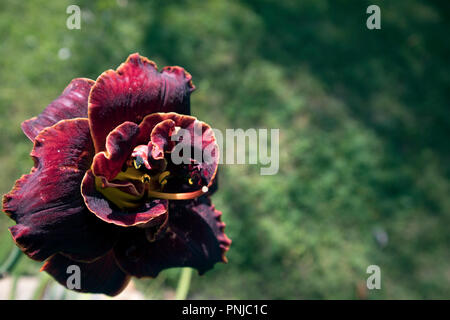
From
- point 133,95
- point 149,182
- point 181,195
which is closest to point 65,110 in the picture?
point 133,95

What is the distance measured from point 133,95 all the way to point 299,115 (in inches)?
109

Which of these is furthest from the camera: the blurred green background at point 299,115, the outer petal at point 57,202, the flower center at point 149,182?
the blurred green background at point 299,115

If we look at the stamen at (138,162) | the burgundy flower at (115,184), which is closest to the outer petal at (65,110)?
the burgundy flower at (115,184)

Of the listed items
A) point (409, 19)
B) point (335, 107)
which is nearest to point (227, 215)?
point (335, 107)

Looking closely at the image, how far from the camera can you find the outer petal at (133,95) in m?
1.11

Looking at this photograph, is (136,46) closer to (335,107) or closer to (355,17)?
(335,107)

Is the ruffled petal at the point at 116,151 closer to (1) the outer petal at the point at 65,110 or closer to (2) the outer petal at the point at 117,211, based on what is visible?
(2) the outer petal at the point at 117,211

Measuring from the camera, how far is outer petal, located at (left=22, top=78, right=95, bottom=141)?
1.18 metres

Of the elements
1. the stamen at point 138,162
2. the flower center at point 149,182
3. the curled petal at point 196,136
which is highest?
the curled petal at point 196,136

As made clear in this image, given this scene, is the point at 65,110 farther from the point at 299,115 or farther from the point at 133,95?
the point at 299,115

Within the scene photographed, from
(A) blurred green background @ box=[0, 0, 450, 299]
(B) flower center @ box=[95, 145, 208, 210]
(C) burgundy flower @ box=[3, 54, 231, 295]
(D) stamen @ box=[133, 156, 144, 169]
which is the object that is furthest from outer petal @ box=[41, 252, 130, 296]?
(A) blurred green background @ box=[0, 0, 450, 299]

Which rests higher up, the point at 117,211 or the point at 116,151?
the point at 116,151

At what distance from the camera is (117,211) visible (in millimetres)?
1130
